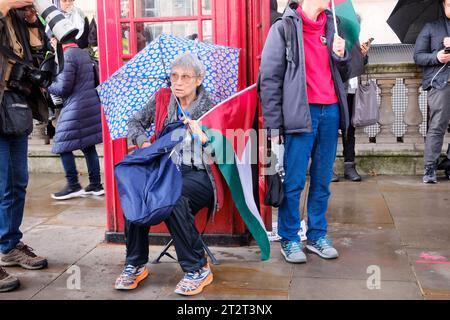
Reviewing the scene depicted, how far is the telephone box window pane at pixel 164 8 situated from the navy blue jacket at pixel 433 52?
3.09 m

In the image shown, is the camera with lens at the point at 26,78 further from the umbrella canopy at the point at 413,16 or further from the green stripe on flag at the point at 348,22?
the umbrella canopy at the point at 413,16

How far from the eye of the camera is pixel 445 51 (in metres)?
6.47

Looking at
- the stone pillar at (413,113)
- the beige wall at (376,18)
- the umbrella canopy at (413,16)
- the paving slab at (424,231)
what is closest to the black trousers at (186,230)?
the paving slab at (424,231)

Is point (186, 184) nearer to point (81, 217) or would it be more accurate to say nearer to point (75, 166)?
point (81, 217)

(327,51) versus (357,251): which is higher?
(327,51)

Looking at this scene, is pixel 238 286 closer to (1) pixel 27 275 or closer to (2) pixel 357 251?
(2) pixel 357 251

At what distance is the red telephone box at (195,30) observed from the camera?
4.50 metres

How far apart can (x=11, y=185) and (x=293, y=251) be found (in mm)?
1956

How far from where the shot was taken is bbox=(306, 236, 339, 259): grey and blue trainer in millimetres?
4477

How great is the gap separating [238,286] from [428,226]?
2.01 metres

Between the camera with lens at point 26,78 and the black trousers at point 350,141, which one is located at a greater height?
the camera with lens at point 26,78

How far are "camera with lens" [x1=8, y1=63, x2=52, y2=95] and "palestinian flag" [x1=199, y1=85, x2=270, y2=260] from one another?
3.54ft

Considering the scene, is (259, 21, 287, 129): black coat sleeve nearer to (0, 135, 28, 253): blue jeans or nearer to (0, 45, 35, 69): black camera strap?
(0, 45, 35, 69): black camera strap
